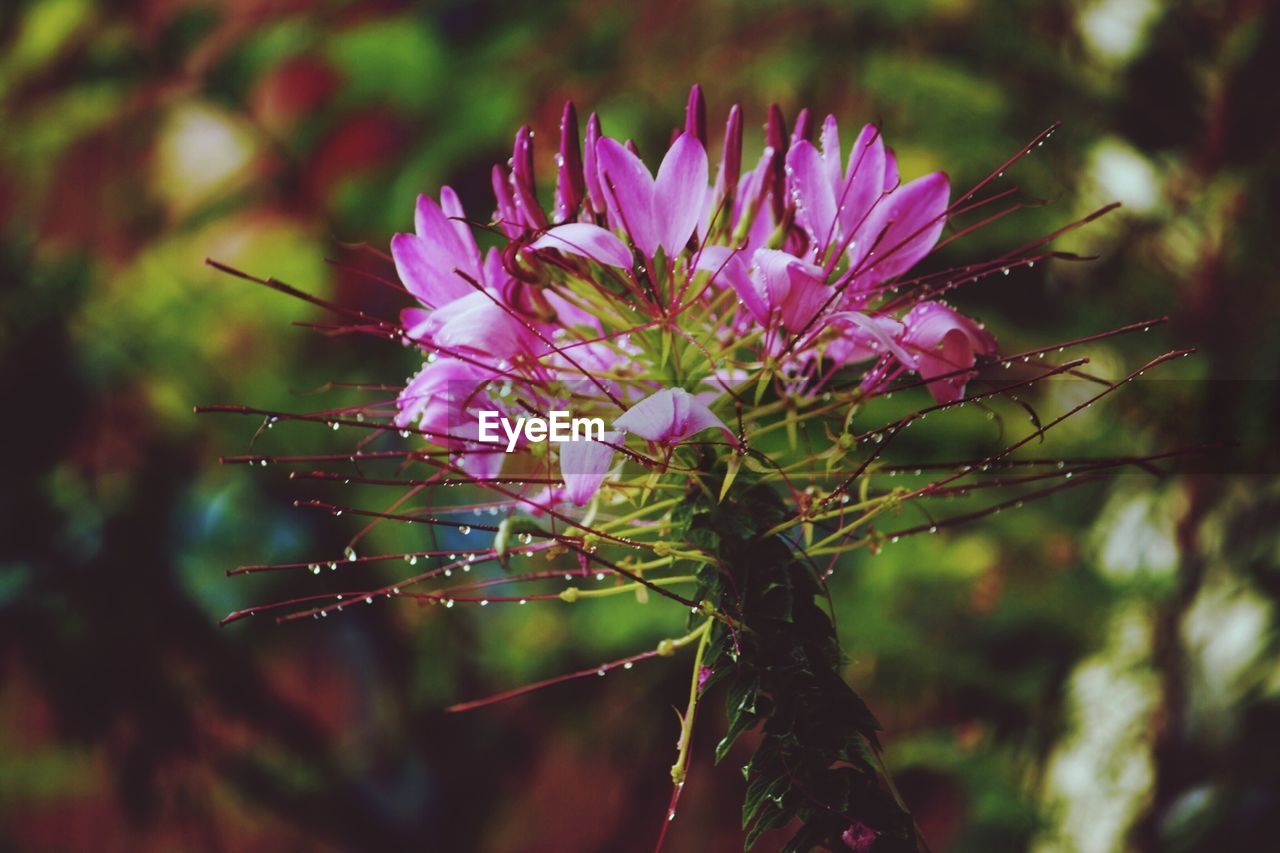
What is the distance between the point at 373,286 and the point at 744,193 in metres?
1.55

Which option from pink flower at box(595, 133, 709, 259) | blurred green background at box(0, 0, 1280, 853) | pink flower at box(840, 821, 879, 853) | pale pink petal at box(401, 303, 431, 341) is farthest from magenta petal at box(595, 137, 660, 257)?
blurred green background at box(0, 0, 1280, 853)

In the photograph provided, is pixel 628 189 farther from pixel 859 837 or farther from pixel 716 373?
pixel 859 837

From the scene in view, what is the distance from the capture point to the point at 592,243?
1.19 feet

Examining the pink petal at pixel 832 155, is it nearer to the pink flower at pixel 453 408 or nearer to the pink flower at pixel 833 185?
the pink flower at pixel 833 185

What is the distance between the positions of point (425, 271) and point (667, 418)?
5.5 inches

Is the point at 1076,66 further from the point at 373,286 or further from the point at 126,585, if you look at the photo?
the point at 126,585

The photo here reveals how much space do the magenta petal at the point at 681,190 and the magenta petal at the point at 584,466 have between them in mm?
87

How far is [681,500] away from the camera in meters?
0.40

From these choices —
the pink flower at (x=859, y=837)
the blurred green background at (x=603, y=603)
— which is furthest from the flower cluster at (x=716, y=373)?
the blurred green background at (x=603, y=603)

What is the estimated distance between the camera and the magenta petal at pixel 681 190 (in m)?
0.37

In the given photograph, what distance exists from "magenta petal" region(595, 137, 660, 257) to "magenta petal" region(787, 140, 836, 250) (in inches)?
Answer: 2.1

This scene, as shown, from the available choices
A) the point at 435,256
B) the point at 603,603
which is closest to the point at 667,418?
the point at 435,256

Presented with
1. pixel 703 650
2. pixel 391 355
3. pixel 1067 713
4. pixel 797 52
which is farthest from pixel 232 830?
pixel 703 650

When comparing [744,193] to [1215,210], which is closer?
[744,193]
